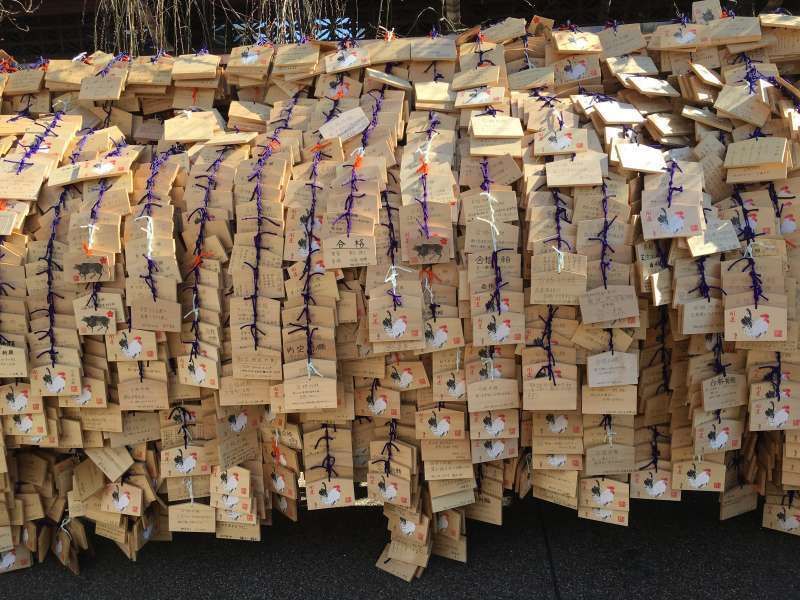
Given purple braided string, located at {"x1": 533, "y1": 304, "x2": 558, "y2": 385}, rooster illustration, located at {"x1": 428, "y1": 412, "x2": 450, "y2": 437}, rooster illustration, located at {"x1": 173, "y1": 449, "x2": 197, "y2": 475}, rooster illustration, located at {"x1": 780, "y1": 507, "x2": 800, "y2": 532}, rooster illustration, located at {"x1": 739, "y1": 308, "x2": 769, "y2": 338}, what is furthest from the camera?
rooster illustration, located at {"x1": 780, "y1": 507, "x2": 800, "y2": 532}

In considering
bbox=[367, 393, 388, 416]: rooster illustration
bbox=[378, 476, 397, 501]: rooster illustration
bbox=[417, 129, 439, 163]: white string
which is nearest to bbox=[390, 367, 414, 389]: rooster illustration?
bbox=[367, 393, 388, 416]: rooster illustration

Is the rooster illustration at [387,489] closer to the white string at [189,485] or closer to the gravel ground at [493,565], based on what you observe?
the gravel ground at [493,565]

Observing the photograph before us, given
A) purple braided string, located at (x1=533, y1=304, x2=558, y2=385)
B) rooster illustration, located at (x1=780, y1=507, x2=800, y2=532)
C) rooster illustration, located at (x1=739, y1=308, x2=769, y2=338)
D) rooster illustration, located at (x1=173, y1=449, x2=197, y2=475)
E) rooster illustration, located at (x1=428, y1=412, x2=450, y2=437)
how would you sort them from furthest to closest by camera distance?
rooster illustration, located at (x1=780, y1=507, x2=800, y2=532) < rooster illustration, located at (x1=173, y1=449, x2=197, y2=475) < rooster illustration, located at (x1=428, y1=412, x2=450, y2=437) < purple braided string, located at (x1=533, y1=304, x2=558, y2=385) < rooster illustration, located at (x1=739, y1=308, x2=769, y2=338)

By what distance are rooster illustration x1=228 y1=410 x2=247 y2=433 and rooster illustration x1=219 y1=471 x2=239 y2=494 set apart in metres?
0.14

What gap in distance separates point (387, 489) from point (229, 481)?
504 mm

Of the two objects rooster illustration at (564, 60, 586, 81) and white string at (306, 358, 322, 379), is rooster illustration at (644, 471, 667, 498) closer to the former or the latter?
white string at (306, 358, 322, 379)

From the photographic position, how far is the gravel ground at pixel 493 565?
2.51m

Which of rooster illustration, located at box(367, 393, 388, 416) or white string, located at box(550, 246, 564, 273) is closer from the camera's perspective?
white string, located at box(550, 246, 564, 273)

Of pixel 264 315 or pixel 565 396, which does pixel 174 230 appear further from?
pixel 565 396

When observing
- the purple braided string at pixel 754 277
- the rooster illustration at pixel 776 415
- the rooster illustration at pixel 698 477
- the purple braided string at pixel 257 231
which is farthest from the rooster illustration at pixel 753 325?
the purple braided string at pixel 257 231

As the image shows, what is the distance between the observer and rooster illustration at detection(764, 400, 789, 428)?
7.29 ft

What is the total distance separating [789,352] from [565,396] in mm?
647

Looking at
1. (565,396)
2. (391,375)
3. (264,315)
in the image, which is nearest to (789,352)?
(565,396)

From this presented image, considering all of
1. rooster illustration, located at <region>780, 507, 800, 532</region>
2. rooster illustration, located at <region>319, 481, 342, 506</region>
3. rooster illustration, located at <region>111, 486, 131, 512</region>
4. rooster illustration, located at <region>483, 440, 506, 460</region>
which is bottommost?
rooster illustration, located at <region>780, 507, 800, 532</region>
